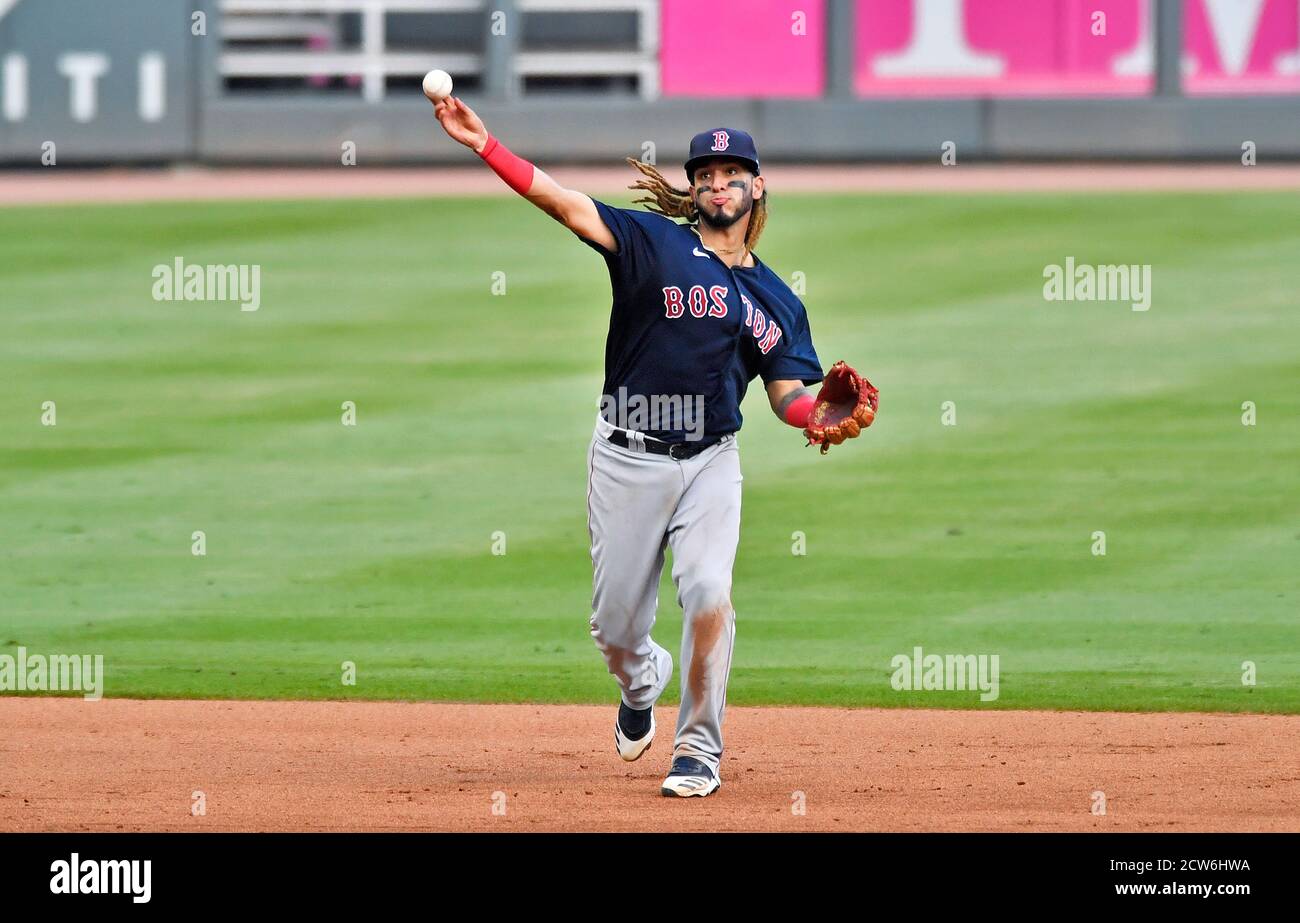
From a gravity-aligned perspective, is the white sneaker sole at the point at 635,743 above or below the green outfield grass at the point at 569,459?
below

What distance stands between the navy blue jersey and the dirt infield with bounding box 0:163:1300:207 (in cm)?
1476

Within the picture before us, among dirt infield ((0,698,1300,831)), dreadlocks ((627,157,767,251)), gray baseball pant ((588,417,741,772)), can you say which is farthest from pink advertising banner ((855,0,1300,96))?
gray baseball pant ((588,417,741,772))

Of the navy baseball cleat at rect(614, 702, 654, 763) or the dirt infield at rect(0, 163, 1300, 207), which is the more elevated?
the dirt infield at rect(0, 163, 1300, 207)

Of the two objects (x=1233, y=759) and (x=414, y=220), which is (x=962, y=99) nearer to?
(x=414, y=220)

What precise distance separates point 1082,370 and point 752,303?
9.59m

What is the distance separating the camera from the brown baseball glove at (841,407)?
695cm

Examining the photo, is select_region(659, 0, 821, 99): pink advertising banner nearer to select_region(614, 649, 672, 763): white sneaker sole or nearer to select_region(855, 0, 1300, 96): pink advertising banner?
select_region(855, 0, 1300, 96): pink advertising banner

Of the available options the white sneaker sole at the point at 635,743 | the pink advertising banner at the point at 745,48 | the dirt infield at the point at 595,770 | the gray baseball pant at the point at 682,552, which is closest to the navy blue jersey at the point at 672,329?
the gray baseball pant at the point at 682,552

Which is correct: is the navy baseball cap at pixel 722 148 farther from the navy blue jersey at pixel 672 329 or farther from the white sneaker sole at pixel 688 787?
the white sneaker sole at pixel 688 787

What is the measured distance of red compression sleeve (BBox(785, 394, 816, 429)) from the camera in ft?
23.3

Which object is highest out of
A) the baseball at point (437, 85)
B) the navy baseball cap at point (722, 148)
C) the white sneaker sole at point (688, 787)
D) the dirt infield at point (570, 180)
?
the dirt infield at point (570, 180)

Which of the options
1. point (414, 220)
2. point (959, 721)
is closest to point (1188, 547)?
point (959, 721)

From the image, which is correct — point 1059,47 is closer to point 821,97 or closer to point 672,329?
point 821,97

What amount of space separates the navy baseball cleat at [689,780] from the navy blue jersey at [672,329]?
1101mm
